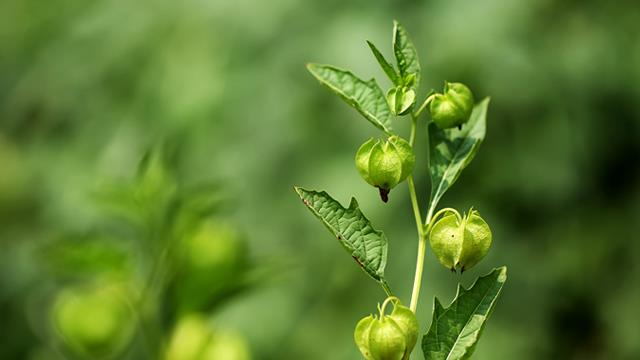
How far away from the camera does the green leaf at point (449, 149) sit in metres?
0.76

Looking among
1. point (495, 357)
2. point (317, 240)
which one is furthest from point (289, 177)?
point (495, 357)

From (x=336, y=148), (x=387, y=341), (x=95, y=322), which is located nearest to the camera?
(x=387, y=341)

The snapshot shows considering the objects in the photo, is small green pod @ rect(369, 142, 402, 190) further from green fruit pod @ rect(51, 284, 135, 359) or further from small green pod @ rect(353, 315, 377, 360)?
green fruit pod @ rect(51, 284, 135, 359)

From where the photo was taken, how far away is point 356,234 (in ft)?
2.36

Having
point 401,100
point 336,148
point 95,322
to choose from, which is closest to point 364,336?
point 401,100

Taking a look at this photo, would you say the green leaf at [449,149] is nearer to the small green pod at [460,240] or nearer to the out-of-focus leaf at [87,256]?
the small green pod at [460,240]

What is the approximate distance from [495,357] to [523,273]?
260 millimetres

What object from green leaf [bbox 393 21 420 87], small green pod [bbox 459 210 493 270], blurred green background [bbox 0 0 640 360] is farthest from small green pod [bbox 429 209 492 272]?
blurred green background [bbox 0 0 640 360]

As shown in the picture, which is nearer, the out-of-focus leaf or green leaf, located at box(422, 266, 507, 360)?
green leaf, located at box(422, 266, 507, 360)

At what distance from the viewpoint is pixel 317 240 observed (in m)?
2.36

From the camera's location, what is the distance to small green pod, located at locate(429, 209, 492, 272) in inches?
27.3

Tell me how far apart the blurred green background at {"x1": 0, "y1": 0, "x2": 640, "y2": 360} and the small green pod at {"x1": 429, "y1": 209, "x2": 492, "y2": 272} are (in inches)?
57.2

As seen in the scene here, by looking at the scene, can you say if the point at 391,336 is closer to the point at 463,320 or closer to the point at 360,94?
the point at 463,320

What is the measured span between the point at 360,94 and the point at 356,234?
0.11m
